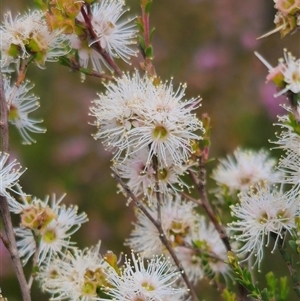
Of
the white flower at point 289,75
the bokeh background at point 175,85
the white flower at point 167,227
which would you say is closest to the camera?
the white flower at point 289,75

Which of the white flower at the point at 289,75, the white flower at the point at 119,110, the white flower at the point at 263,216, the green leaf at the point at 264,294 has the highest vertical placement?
the white flower at the point at 119,110

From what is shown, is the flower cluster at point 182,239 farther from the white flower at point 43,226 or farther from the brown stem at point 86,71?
the brown stem at point 86,71

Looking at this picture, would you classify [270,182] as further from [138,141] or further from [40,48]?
[40,48]

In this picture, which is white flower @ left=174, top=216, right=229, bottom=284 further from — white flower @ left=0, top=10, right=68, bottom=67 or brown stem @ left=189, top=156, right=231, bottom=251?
white flower @ left=0, top=10, right=68, bottom=67

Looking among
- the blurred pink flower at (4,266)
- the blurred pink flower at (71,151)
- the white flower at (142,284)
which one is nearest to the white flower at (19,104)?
the white flower at (142,284)

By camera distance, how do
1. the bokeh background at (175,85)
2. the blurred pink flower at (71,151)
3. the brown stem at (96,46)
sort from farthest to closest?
the blurred pink flower at (71,151)
the bokeh background at (175,85)
the brown stem at (96,46)

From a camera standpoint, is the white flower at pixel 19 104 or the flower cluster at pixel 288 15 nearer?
the flower cluster at pixel 288 15

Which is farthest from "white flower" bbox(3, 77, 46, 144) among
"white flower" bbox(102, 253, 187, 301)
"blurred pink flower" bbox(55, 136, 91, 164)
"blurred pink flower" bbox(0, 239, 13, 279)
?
"blurred pink flower" bbox(55, 136, 91, 164)
